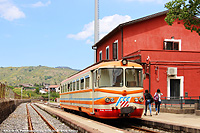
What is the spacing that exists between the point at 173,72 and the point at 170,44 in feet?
15.8

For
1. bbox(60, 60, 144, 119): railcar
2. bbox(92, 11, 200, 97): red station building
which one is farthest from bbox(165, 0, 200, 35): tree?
bbox(92, 11, 200, 97): red station building

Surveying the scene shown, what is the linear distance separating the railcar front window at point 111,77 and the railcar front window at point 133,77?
0.32 m

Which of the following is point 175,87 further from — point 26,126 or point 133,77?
point 26,126

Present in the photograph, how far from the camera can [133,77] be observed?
558 inches

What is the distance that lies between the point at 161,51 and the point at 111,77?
12.4 meters

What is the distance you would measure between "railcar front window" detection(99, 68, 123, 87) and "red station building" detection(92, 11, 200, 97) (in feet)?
34.5

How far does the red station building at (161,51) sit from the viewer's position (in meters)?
24.7

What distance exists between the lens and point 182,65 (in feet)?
82.4

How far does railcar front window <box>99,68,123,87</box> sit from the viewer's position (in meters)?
13.6

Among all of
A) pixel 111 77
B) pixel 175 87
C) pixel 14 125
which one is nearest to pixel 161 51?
pixel 175 87

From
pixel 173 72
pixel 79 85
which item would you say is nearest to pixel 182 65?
pixel 173 72

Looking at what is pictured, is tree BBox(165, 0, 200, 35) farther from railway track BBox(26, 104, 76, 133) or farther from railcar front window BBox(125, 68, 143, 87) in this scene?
railway track BBox(26, 104, 76, 133)

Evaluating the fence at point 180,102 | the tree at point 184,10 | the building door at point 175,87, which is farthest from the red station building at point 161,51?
the tree at point 184,10

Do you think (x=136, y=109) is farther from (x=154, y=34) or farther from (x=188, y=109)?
(x=154, y=34)
